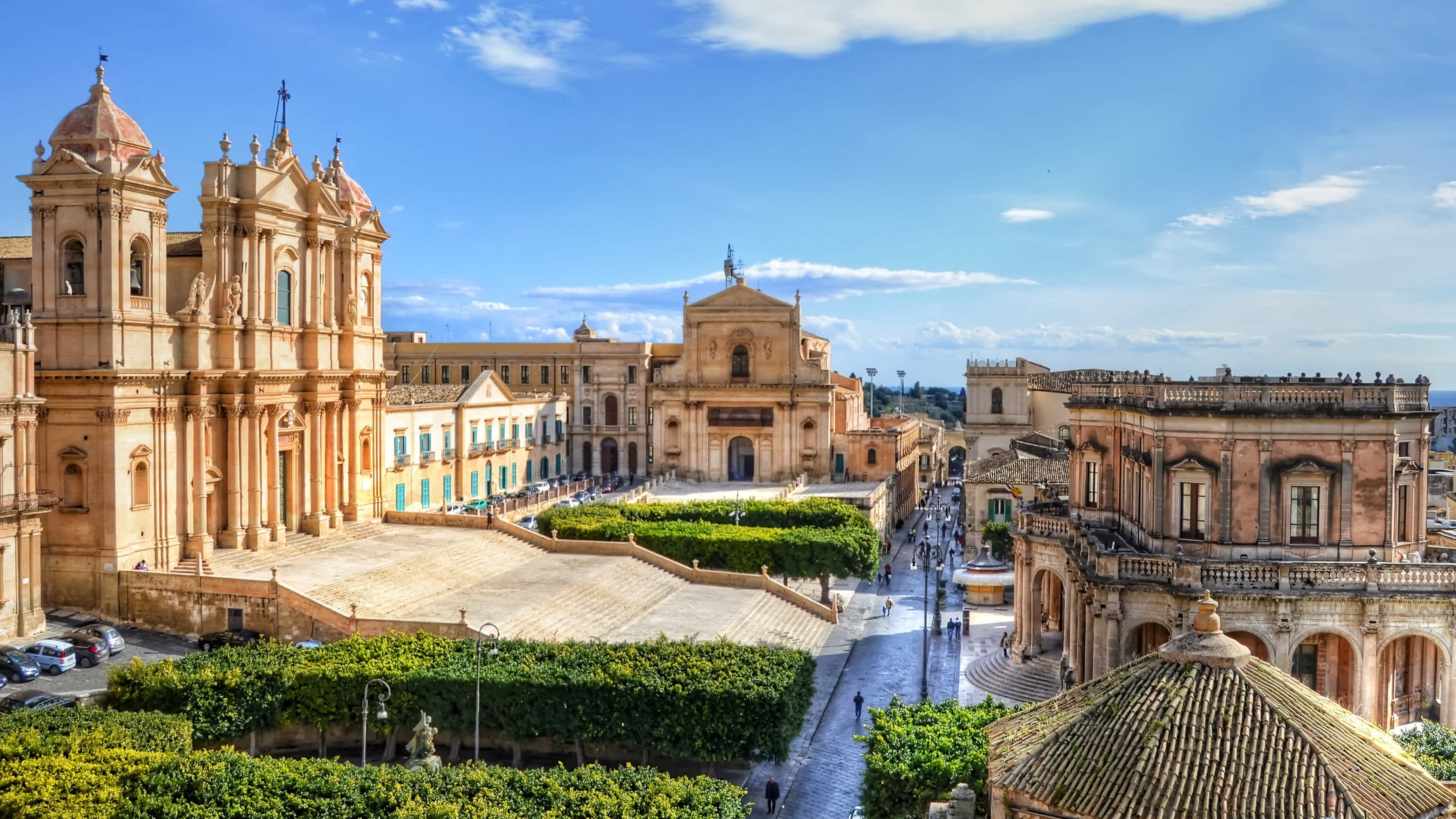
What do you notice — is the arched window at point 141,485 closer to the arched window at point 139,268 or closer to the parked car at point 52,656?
the arched window at point 139,268

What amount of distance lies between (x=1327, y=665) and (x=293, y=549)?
3565cm

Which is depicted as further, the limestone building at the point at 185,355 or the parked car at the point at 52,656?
the limestone building at the point at 185,355

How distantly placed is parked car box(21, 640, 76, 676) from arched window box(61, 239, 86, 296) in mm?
11698

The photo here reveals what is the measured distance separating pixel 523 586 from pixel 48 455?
16150 millimetres

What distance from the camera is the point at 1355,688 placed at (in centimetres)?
2806

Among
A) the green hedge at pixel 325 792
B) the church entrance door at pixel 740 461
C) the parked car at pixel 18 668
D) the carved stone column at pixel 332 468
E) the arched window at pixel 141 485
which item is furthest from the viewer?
the church entrance door at pixel 740 461

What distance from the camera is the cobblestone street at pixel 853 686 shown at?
2903 centimetres

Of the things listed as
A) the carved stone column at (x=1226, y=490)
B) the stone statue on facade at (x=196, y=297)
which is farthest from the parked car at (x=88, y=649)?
the carved stone column at (x=1226, y=490)

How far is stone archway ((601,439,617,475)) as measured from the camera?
3442 inches

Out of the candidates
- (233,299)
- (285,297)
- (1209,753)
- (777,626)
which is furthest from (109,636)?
(1209,753)

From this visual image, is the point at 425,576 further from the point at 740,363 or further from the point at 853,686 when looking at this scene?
the point at 740,363

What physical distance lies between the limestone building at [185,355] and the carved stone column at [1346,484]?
3582cm

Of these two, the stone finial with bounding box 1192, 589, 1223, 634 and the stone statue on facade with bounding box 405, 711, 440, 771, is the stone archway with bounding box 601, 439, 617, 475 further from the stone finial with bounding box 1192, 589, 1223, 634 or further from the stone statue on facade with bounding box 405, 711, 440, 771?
the stone finial with bounding box 1192, 589, 1223, 634

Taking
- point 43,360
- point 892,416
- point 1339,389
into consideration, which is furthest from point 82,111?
point 892,416
